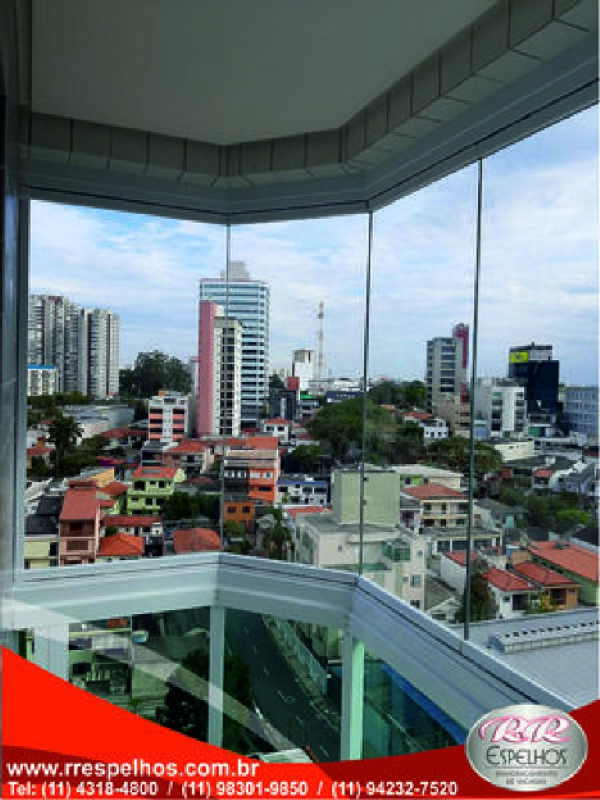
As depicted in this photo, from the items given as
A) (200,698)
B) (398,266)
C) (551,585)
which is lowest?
(200,698)

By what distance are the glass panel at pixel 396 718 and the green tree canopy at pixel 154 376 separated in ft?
4.02

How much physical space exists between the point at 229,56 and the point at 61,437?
138cm

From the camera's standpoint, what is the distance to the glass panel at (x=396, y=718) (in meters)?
1.71

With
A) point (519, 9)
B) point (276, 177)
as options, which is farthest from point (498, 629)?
point (276, 177)

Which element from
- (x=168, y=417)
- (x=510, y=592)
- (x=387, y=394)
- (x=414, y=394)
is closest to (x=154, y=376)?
(x=168, y=417)

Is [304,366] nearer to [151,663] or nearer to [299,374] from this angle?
[299,374]

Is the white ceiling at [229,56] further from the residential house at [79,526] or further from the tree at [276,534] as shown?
the tree at [276,534]

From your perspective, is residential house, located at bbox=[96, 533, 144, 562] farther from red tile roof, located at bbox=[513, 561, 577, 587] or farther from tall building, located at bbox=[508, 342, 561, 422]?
tall building, located at bbox=[508, 342, 561, 422]

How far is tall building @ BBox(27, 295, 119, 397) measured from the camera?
7.13 ft

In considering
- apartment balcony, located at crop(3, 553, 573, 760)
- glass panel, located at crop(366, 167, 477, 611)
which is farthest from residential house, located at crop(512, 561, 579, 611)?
apartment balcony, located at crop(3, 553, 573, 760)

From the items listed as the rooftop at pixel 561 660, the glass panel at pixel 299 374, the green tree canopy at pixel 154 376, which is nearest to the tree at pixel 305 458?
the glass panel at pixel 299 374

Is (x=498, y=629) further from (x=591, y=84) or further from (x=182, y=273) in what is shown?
(x=182, y=273)

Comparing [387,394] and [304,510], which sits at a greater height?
[387,394]

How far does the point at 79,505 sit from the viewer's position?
2275 millimetres
